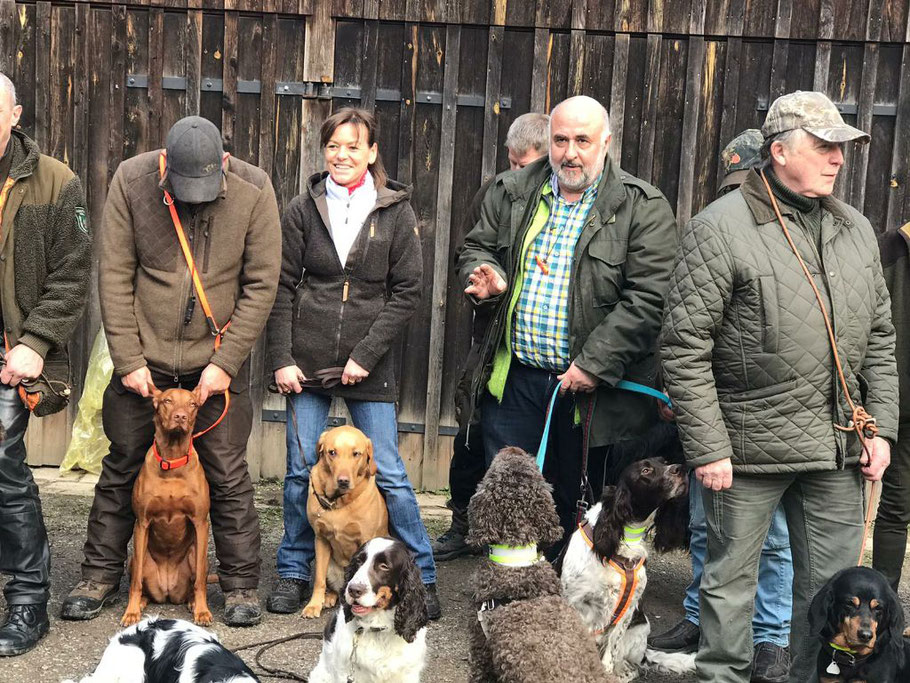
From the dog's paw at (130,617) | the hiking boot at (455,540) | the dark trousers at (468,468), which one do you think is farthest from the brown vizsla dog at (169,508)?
the dark trousers at (468,468)

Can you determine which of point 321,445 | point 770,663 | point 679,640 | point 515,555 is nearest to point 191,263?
point 321,445

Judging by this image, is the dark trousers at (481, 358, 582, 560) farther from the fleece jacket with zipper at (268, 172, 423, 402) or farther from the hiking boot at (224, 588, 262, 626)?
the hiking boot at (224, 588, 262, 626)

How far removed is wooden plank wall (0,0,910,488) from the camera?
276 inches

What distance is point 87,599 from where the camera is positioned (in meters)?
5.32

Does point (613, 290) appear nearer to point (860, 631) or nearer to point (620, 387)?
point (620, 387)

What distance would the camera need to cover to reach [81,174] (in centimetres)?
733

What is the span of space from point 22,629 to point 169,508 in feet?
2.59

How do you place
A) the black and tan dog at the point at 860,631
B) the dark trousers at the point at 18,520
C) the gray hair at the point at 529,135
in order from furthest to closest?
the gray hair at the point at 529,135
the dark trousers at the point at 18,520
the black and tan dog at the point at 860,631

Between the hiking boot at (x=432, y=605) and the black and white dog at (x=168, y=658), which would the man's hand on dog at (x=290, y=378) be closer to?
the hiking boot at (x=432, y=605)

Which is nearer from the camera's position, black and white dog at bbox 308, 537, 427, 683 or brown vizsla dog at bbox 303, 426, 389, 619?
black and white dog at bbox 308, 537, 427, 683

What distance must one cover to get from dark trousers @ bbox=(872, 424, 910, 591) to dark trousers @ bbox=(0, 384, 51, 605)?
3827 millimetres

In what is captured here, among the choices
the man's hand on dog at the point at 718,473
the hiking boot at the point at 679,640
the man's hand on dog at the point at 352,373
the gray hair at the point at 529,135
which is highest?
the gray hair at the point at 529,135

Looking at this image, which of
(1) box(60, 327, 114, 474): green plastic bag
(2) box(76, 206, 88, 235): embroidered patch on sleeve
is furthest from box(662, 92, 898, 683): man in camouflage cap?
(1) box(60, 327, 114, 474): green plastic bag

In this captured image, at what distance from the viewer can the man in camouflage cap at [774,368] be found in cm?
409
